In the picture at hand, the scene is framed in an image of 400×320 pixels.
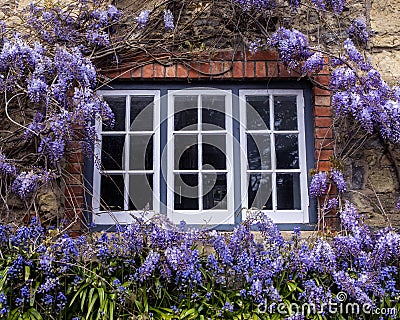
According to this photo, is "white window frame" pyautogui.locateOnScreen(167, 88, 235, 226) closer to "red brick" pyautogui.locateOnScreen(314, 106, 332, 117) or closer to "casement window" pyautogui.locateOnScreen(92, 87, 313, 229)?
"casement window" pyautogui.locateOnScreen(92, 87, 313, 229)

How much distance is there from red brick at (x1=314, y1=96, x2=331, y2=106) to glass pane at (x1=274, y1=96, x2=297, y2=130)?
0.21 m

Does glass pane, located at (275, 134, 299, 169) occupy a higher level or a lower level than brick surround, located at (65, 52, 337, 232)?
lower

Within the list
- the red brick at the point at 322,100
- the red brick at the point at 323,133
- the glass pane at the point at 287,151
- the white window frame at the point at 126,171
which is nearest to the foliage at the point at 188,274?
the white window frame at the point at 126,171

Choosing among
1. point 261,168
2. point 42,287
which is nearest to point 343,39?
point 261,168

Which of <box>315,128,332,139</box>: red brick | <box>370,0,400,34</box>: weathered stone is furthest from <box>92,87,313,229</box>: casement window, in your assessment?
<box>370,0,400,34</box>: weathered stone

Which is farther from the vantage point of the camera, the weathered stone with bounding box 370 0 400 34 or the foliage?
the weathered stone with bounding box 370 0 400 34

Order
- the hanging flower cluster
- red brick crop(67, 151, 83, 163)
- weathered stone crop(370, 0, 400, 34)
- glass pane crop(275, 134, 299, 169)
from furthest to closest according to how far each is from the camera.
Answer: weathered stone crop(370, 0, 400, 34) → glass pane crop(275, 134, 299, 169) → red brick crop(67, 151, 83, 163) → the hanging flower cluster

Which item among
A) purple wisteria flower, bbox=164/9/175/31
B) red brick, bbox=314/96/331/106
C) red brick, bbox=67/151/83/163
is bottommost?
red brick, bbox=67/151/83/163

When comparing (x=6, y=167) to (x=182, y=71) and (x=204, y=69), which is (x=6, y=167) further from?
(x=204, y=69)

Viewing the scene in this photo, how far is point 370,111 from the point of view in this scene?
191 inches

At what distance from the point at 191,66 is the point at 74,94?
40.5 inches

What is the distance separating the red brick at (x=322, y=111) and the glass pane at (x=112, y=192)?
1.67 metres

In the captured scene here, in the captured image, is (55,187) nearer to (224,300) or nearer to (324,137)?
(224,300)

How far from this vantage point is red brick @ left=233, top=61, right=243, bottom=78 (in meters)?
5.09
